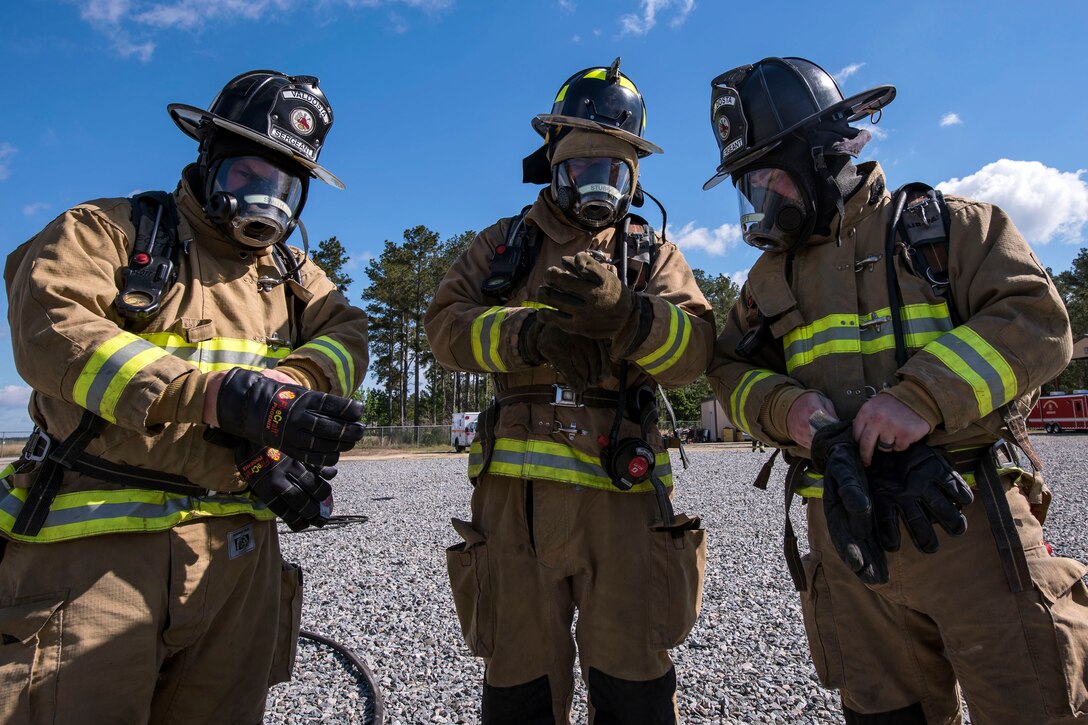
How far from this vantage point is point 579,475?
2463mm

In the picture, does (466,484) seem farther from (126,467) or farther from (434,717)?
(126,467)

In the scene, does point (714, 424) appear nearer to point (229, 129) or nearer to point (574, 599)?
point (574, 599)

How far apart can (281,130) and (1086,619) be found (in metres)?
3.24

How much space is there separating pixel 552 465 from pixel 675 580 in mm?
635

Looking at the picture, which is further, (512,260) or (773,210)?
(512,260)

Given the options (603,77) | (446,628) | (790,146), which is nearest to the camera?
(790,146)

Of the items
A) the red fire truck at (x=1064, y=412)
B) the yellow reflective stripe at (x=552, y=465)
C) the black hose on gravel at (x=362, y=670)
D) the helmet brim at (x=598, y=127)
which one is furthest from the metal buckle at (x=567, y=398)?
the red fire truck at (x=1064, y=412)

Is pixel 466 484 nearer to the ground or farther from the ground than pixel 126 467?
nearer to the ground

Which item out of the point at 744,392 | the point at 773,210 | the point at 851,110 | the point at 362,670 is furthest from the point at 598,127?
the point at 362,670

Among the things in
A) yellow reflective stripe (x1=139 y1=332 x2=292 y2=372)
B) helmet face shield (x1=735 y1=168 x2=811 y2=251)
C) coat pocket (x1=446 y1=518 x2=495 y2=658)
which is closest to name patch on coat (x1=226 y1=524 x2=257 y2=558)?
yellow reflective stripe (x1=139 y1=332 x2=292 y2=372)

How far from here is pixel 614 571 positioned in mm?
2414

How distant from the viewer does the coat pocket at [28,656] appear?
1820mm

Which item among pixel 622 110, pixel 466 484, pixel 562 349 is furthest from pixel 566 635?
pixel 466 484

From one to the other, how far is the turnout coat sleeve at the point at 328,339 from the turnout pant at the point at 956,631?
1.88 meters
